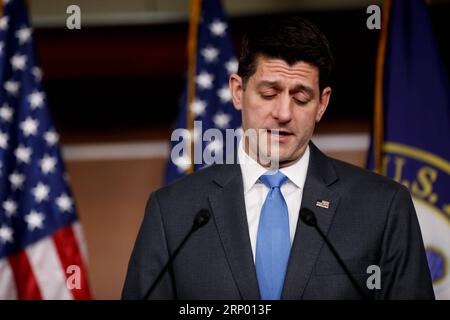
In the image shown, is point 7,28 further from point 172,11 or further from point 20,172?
point 172,11

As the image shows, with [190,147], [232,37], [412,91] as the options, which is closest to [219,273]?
[190,147]

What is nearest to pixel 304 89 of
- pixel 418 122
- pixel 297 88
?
Result: pixel 297 88

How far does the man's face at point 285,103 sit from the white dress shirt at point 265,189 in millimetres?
25

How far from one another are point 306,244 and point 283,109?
0.31 metres

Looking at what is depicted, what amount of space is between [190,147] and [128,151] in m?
0.70

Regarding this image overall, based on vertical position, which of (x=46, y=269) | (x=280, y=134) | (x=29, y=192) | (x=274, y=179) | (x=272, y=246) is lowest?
(x=46, y=269)

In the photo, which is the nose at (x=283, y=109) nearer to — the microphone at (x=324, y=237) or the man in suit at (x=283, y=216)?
the man in suit at (x=283, y=216)

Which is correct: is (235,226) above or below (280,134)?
below

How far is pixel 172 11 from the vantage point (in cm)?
326

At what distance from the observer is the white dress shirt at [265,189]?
5.14 ft

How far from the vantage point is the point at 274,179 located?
1573 millimetres

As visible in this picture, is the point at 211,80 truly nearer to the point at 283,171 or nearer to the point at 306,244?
the point at 283,171

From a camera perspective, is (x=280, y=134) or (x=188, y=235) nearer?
(x=188, y=235)

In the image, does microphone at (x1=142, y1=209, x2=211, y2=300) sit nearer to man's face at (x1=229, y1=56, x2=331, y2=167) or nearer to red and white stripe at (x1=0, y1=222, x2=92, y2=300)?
man's face at (x1=229, y1=56, x2=331, y2=167)
